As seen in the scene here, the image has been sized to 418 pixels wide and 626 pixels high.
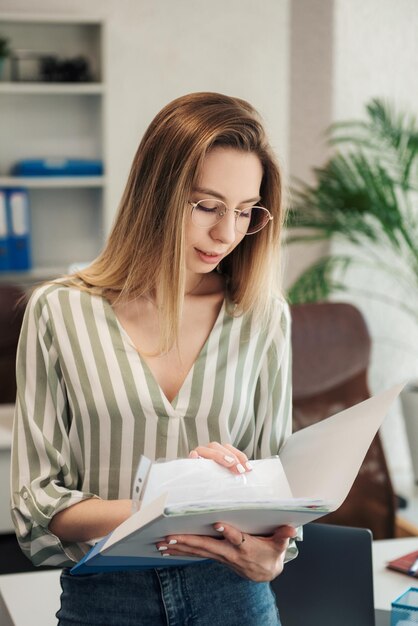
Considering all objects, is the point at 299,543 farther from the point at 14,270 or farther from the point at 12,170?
the point at 12,170

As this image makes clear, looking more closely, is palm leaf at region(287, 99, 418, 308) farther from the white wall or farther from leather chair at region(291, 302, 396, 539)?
leather chair at region(291, 302, 396, 539)

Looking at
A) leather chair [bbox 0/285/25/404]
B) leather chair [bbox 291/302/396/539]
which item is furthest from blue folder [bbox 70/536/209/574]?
leather chair [bbox 0/285/25/404]

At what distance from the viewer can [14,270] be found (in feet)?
14.2

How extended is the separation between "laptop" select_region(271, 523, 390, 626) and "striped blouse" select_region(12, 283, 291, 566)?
0.28 m

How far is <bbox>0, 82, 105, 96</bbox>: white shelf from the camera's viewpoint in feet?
13.7

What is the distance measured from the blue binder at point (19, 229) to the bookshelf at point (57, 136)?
1.9 inches

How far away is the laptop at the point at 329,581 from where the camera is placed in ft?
5.02

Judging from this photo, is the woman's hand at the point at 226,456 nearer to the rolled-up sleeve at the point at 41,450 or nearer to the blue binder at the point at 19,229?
the rolled-up sleeve at the point at 41,450

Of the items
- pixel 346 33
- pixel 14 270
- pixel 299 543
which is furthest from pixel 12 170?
pixel 299 543

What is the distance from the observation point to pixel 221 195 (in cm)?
133

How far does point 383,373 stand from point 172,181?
3.15 m

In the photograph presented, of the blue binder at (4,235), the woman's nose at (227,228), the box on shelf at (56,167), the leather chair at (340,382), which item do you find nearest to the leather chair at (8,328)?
the leather chair at (340,382)

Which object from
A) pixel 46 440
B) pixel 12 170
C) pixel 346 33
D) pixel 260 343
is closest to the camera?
pixel 46 440

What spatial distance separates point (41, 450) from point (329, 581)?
58 cm
